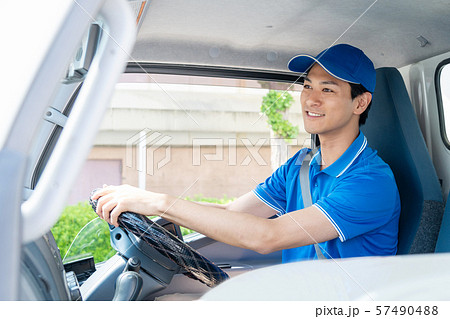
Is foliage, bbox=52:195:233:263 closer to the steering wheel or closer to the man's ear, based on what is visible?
the steering wheel

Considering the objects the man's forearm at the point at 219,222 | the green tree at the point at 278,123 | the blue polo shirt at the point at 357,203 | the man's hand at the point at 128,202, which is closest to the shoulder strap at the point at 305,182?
the blue polo shirt at the point at 357,203

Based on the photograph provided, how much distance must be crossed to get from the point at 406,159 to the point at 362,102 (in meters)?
0.24

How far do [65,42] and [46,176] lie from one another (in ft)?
0.59

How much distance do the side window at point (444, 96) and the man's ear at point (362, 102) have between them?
0.31 metres

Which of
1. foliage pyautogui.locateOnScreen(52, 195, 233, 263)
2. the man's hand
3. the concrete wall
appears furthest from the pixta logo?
the man's hand

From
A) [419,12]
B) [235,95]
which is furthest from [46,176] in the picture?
[235,95]

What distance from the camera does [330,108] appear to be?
149 cm

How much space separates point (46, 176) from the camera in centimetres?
60

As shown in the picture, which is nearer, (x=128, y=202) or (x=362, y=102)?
(x=128, y=202)

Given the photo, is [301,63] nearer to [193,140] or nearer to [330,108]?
[330,108]

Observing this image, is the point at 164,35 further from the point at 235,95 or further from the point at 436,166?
the point at 436,166

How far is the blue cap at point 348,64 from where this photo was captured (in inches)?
57.5

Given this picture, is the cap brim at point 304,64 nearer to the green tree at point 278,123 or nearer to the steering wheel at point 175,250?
the green tree at point 278,123

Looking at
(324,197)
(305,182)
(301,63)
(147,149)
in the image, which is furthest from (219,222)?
(301,63)
